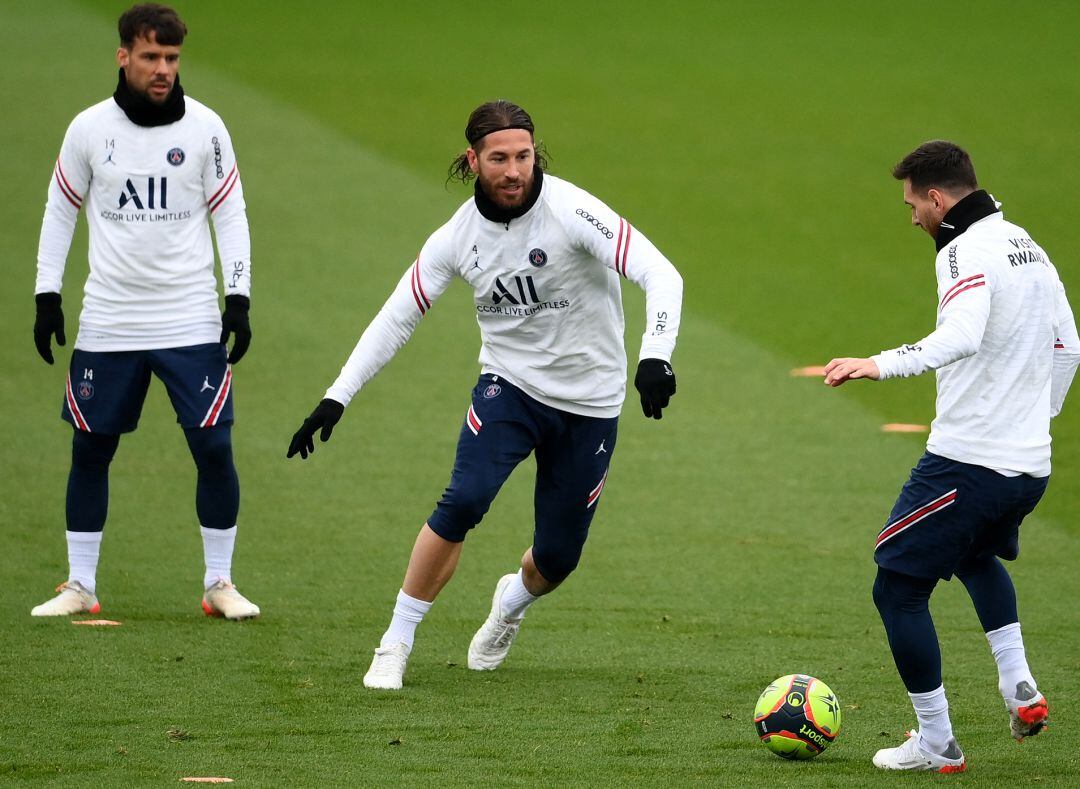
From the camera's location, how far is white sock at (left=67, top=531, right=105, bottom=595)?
6.59 meters

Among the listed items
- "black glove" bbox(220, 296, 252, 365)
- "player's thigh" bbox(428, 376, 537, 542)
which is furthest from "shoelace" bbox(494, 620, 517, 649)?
"black glove" bbox(220, 296, 252, 365)

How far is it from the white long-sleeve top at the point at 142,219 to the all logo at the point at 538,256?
1580 millimetres

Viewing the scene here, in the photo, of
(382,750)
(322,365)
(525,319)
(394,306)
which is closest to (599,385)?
(525,319)

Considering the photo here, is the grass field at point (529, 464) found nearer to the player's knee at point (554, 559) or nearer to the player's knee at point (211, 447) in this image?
the player's knee at point (554, 559)

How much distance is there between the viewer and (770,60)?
22609mm

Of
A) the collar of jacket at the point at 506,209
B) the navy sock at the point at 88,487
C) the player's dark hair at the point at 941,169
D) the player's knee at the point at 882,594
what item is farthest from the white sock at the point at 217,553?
the player's dark hair at the point at 941,169

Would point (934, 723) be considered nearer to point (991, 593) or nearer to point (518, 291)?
point (991, 593)

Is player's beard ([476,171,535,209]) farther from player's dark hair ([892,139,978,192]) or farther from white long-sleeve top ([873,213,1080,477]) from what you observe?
white long-sleeve top ([873,213,1080,477])

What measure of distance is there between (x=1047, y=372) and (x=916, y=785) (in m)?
1.26

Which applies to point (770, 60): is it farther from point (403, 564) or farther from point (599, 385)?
point (599, 385)

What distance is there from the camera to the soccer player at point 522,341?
5.36 m

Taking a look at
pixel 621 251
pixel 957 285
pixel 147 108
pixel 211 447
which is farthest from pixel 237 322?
pixel 957 285

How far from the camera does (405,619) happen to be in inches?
222

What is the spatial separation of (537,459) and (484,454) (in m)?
0.25
